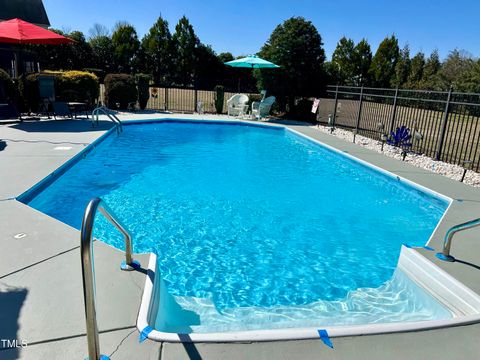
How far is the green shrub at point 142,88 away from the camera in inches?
643

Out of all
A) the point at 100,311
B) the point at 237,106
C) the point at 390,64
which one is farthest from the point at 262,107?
the point at 390,64

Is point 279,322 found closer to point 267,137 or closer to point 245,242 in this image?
point 245,242

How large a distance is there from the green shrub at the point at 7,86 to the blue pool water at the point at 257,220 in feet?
14.7

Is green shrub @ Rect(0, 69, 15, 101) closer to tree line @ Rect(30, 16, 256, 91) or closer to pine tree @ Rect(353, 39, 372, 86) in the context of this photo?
tree line @ Rect(30, 16, 256, 91)

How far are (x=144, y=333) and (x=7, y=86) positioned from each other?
41.2 ft

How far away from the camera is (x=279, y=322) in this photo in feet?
10.4

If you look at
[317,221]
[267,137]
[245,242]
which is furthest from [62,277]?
[267,137]

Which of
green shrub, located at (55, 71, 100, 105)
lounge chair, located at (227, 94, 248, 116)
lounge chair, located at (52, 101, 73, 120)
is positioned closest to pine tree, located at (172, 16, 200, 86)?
lounge chair, located at (227, 94, 248, 116)

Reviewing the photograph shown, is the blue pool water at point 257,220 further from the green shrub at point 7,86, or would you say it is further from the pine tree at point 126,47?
the pine tree at point 126,47

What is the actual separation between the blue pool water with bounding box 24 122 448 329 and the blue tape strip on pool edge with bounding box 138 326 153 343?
116 centimetres

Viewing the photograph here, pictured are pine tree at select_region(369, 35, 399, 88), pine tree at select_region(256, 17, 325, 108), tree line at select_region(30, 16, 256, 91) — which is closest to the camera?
pine tree at select_region(256, 17, 325, 108)

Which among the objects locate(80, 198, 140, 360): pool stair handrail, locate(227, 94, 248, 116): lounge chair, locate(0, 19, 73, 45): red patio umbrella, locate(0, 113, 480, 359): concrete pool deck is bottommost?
locate(0, 113, 480, 359): concrete pool deck

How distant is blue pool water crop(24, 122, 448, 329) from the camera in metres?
3.92

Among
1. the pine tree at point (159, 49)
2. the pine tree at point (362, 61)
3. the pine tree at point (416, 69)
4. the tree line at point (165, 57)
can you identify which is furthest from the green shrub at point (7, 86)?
the pine tree at point (416, 69)
